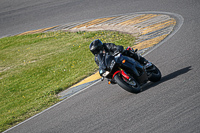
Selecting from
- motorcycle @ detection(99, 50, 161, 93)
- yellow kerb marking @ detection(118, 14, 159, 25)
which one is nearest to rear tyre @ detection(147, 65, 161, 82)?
motorcycle @ detection(99, 50, 161, 93)

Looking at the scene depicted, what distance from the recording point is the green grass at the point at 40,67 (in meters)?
9.42

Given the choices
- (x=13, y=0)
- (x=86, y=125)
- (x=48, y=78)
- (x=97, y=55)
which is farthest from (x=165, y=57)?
(x=13, y=0)

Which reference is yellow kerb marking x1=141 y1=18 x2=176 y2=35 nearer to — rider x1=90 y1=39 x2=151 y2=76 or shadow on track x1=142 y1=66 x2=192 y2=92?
shadow on track x1=142 y1=66 x2=192 y2=92

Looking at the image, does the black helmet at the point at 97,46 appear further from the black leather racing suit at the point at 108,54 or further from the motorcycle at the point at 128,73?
the motorcycle at the point at 128,73

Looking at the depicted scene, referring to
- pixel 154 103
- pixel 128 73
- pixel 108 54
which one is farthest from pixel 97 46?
pixel 154 103

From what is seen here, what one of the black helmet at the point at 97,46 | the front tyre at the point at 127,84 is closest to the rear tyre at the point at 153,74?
the front tyre at the point at 127,84

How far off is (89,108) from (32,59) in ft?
22.3

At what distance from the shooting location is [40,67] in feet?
40.5

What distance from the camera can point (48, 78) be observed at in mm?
11203

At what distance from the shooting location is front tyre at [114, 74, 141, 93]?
6.73 metres

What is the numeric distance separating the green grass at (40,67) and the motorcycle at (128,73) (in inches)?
109

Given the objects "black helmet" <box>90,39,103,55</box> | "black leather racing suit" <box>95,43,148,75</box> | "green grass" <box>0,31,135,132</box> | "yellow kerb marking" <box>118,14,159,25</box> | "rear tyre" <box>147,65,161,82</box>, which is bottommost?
"green grass" <box>0,31,135,132</box>

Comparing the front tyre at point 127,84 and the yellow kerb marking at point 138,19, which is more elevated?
the yellow kerb marking at point 138,19

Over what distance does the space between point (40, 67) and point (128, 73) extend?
6.05 meters
